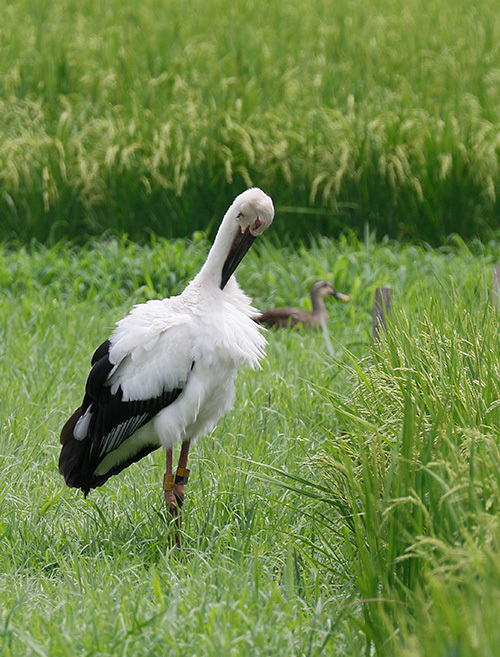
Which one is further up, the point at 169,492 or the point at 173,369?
the point at 173,369

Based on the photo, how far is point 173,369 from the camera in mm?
3629

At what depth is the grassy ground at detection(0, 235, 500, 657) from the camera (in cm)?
251

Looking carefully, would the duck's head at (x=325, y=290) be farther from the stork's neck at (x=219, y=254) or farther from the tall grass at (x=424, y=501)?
the stork's neck at (x=219, y=254)

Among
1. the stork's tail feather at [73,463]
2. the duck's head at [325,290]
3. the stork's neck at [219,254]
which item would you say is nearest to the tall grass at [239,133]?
the duck's head at [325,290]

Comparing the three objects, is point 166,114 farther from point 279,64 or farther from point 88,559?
point 88,559

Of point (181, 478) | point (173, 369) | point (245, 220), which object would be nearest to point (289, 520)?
point (181, 478)

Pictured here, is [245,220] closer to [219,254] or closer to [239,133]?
[219,254]

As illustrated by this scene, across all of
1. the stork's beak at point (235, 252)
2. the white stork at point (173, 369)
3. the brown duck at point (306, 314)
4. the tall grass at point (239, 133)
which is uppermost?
the stork's beak at point (235, 252)

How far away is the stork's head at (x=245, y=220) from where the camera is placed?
3.75 m

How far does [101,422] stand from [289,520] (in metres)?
0.81

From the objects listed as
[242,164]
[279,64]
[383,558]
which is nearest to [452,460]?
[383,558]

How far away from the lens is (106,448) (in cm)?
379

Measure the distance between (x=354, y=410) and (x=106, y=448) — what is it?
98 centimetres

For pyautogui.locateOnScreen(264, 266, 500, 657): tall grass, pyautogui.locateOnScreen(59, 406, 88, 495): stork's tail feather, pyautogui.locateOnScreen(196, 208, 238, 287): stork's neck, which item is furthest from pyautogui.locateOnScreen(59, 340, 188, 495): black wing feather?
pyautogui.locateOnScreen(264, 266, 500, 657): tall grass
